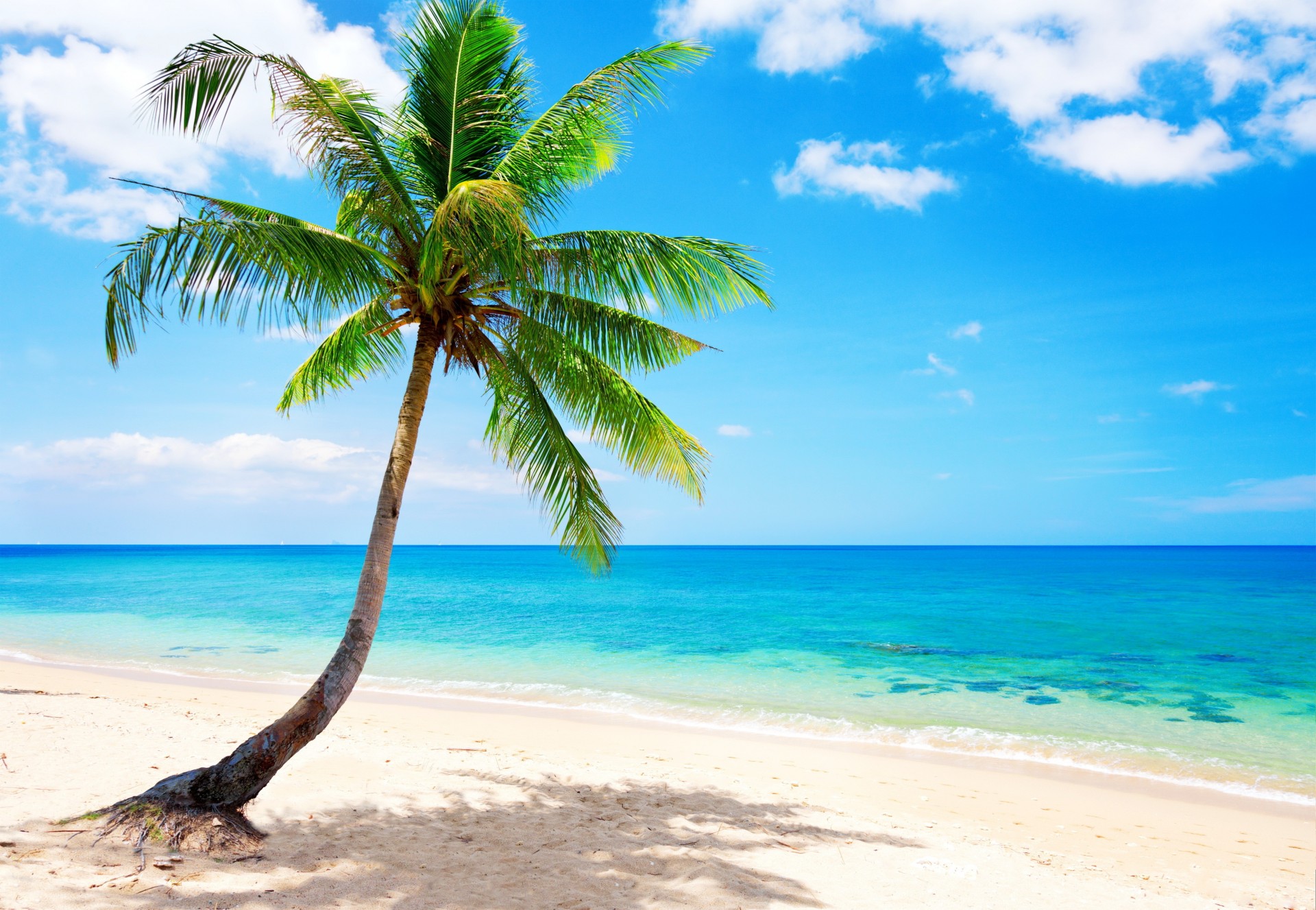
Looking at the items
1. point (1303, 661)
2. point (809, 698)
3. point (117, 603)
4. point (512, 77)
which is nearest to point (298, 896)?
point (512, 77)

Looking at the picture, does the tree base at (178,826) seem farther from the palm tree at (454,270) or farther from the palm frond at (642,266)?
the palm frond at (642,266)

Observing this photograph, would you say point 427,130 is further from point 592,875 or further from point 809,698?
point 809,698

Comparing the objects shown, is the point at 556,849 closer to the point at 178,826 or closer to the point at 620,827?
the point at 620,827

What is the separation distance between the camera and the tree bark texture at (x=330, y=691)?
465 centimetres

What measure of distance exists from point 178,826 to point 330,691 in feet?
3.68

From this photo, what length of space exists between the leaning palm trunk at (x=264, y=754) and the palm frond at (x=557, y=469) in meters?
0.91

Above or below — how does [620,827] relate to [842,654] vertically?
above

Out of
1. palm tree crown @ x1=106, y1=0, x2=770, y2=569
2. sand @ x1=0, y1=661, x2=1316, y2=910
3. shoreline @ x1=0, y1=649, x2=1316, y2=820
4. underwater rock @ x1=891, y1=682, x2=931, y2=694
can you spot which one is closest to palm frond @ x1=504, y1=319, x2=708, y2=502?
palm tree crown @ x1=106, y1=0, x2=770, y2=569

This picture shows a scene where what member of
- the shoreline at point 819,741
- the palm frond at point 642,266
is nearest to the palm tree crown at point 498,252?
the palm frond at point 642,266

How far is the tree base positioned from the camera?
14.2 feet

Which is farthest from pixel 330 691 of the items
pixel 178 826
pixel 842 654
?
pixel 842 654

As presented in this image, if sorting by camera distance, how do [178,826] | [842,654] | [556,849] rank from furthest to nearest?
[842,654], [556,849], [178,826]

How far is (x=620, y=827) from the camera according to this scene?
565cm

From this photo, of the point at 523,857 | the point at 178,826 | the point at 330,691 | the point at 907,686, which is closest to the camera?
the point at 178,826
